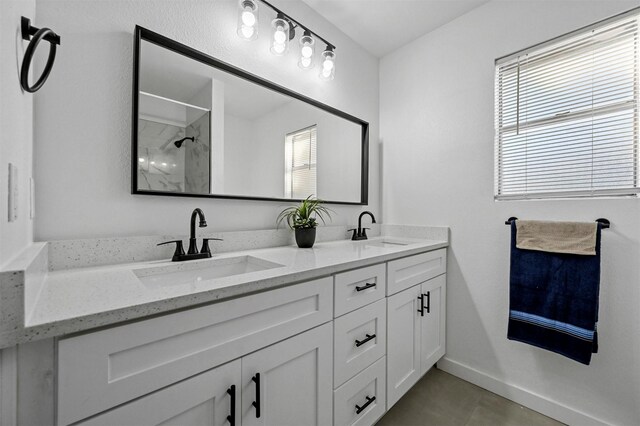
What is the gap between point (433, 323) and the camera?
180cm

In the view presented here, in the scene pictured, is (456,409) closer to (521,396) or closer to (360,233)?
(521,396)

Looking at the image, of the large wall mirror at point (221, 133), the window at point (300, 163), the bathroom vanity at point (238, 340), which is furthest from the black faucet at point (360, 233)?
the bathroom vanity at point (238, 340)

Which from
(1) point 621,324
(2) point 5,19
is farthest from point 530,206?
(2) point 5,19

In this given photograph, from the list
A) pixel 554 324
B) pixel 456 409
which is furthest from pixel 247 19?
pixel 456 409

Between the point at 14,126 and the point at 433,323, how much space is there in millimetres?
2126

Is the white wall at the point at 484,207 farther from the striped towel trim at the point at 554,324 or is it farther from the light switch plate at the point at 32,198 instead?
the light switch plate at the point at 32,198

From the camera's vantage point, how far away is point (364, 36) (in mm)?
→ 2139

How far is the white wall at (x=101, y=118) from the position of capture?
977 mm

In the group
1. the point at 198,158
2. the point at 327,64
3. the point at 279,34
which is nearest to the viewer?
the point at 198,158

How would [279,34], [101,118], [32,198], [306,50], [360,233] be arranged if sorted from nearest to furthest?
[32,198], [101,118], [279,34], [306,50], [360,233]

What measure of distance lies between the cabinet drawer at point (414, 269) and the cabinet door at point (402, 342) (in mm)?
46

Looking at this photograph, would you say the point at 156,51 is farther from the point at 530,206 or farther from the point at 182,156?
the point at 530,206

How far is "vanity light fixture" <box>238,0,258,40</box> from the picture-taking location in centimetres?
140

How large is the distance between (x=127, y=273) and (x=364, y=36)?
2.26 metres
